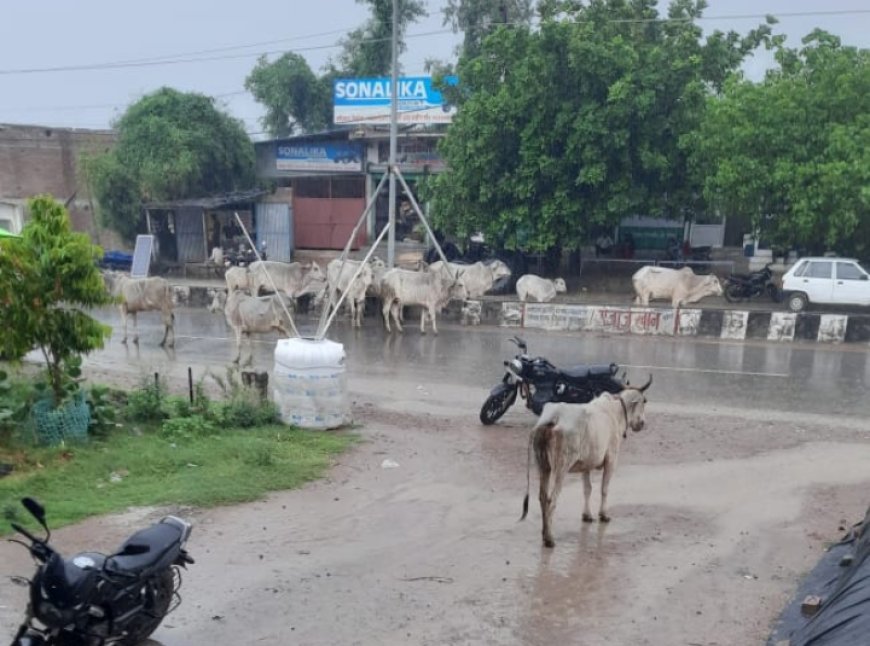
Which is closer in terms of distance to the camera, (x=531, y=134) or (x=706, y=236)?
(x=531, y=134)

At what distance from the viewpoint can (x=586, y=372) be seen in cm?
1177

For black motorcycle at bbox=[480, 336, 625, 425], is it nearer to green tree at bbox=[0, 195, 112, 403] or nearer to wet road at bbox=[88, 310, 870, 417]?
wet road at bbox=[88, 310, 870, 417]

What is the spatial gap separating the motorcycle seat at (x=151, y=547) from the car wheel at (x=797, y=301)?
19.9 metres

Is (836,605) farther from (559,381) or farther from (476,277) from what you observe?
(476,277)

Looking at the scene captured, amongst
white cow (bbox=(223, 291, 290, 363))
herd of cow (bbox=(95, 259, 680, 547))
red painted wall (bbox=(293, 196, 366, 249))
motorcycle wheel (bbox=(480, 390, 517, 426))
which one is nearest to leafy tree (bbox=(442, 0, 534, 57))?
red painted wall (bbox=(293, 196, 366, 249))

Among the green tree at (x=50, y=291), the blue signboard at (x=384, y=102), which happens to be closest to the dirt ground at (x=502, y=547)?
the green tree at (x=50, y=291)

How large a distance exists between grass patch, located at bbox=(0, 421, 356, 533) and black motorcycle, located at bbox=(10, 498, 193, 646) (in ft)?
8.80

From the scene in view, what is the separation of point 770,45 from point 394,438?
A: 19391mm

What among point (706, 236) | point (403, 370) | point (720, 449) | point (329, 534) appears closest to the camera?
point (329, 534)

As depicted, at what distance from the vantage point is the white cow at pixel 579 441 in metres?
7.70

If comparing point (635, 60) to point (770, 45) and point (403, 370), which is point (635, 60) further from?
point (403, 370)

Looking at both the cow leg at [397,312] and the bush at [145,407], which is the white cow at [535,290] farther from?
the bush at [145,407]

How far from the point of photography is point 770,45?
2450 centimetres

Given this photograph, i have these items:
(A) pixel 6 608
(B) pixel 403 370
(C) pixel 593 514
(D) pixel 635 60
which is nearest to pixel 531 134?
(D) pixel 635 60
